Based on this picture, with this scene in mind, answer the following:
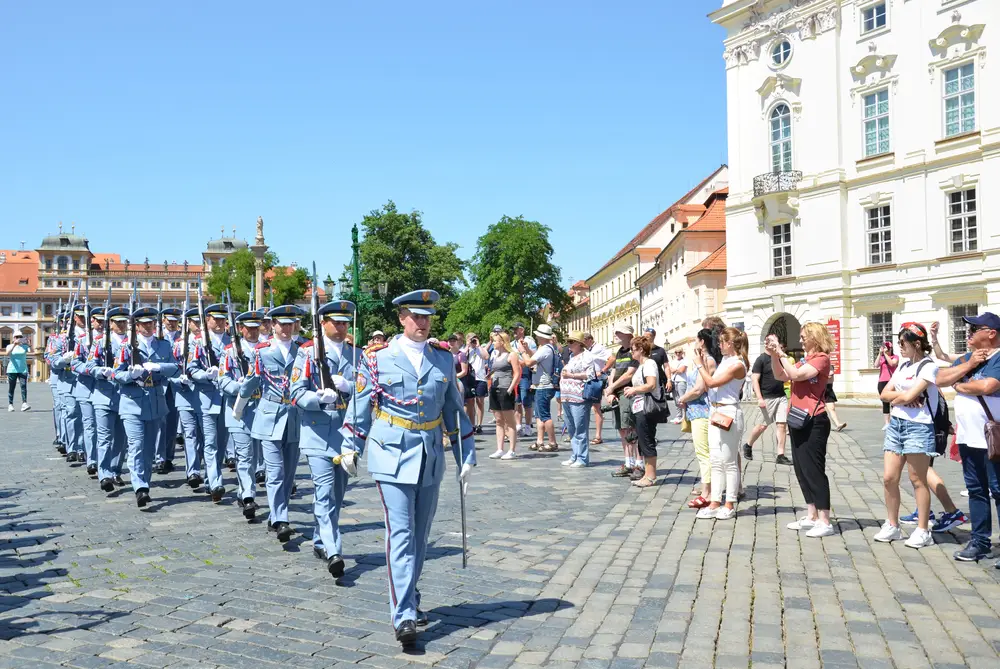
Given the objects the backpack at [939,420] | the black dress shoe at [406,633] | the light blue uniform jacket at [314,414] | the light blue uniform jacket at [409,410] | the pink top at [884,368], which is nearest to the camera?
the black dress shoe at [406,633]

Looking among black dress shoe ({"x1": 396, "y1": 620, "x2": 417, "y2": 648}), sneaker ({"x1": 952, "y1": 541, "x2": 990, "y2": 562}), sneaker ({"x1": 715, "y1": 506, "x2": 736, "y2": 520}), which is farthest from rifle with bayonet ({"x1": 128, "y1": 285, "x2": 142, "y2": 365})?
sneaker ({"x1": 952, "y1": 541, "x2": 990, "y2": 562})

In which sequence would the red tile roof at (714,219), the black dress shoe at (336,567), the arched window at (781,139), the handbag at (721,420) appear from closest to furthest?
the black dress shoe at (336,567), the handbag at (721,420), the arched window at (781,139), the red tile roof at (714,219)

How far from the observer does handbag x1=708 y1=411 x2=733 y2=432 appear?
9.52 metres

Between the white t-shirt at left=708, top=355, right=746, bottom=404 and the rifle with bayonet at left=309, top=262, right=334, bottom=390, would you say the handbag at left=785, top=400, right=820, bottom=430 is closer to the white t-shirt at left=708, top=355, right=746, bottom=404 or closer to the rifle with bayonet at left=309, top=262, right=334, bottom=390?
the white t-shirt at left=708, top=355, right=746, bottom=404

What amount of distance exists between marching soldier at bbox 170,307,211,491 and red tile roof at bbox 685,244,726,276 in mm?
42964

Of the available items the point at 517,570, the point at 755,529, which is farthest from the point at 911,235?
the point at 517,570

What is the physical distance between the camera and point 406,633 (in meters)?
5.43

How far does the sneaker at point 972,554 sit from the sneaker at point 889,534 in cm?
80

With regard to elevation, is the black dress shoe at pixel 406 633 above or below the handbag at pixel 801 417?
below

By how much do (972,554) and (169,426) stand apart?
1035cm

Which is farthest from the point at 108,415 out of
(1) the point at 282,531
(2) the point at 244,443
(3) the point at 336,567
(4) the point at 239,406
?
(3) the point at 336,567

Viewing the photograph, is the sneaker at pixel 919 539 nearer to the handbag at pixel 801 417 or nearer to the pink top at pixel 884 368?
the handbag at pixel 801 417

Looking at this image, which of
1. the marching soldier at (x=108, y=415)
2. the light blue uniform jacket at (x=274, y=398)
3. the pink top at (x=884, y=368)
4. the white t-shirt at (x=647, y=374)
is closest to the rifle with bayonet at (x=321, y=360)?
the light blue uniform jacket at (x=274, y=398)

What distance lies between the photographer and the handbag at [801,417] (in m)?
8.69
